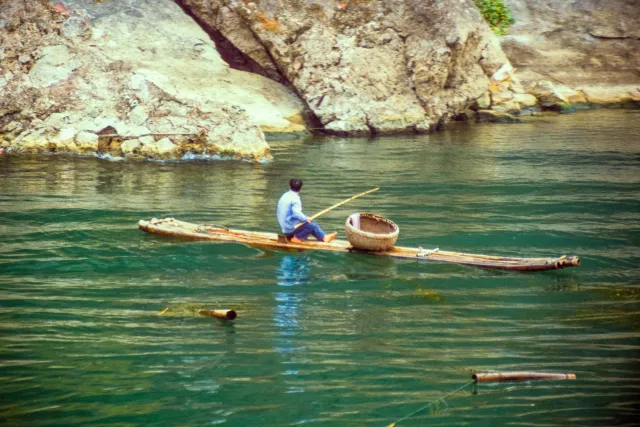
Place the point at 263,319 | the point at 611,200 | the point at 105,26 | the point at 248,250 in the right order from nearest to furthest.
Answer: the point at 263,319
the point at 248,250
the point at 611,200
the point at 105,26

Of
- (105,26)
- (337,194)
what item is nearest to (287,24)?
(105,26)

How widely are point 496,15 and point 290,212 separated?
62.2ft

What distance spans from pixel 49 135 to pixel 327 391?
13849 millimetres

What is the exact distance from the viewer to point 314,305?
8.88 meters

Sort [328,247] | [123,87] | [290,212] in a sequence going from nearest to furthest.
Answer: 1. [328,247]
2. [290,212]
3. [123,87]

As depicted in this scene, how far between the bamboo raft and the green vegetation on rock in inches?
729

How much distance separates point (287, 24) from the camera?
21.7 meters

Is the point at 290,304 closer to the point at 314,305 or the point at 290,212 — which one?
the point at 314,305

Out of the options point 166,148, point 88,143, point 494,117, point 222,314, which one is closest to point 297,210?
point 222,314

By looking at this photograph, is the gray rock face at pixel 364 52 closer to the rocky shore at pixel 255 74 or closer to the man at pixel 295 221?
the rocky shore at pixel 255 74

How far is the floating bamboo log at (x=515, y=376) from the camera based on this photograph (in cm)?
661

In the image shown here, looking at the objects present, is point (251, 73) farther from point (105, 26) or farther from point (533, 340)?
point (533, 340)

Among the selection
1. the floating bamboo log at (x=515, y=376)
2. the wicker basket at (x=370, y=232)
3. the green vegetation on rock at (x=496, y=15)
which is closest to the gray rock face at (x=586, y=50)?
the green vegetation on rock at (x=496, y=15)

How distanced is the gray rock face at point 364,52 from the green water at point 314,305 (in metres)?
5.47
